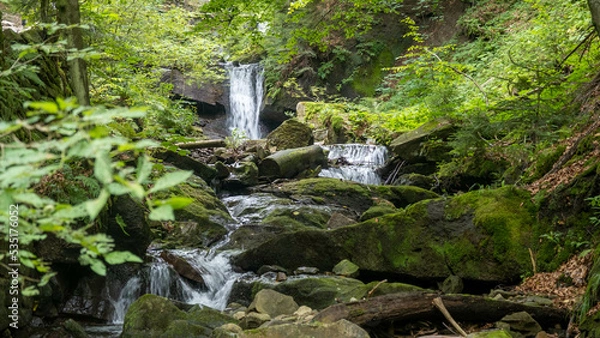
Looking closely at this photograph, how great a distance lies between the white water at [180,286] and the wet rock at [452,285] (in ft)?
9.75

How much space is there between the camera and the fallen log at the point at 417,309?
3.87 m

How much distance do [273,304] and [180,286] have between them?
2362mm

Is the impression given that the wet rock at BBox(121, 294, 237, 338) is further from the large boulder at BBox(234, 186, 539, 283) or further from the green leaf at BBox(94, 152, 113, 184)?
the green leaf at BBox(94, 152, 113, 184)

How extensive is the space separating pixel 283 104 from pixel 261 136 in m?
2.00

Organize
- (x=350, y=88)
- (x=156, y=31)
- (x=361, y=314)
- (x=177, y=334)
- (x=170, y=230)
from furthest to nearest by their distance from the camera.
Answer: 1. (x=350, y=88)
2. (x=156, y=31)
3. (x=170, y=230)
4. (x=177, y=334)
5. (x=361, y=314)

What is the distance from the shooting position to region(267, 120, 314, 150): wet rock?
15.3m

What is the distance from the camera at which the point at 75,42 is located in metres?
4.89

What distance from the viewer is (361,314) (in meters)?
3.87

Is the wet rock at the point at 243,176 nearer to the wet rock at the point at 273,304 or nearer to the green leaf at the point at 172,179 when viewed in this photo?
the wet rock at the point at 273,304

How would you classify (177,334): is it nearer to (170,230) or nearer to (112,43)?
(170,230)

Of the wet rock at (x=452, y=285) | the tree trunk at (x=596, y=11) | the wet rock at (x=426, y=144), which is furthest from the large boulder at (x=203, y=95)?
the tree trunk at (x=596, y=11)

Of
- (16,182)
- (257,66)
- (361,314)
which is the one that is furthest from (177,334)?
(257,66)

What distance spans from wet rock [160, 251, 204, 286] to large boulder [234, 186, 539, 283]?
3.59ft

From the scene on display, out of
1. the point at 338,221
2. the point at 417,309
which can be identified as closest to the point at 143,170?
the point at 417,309
